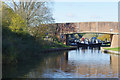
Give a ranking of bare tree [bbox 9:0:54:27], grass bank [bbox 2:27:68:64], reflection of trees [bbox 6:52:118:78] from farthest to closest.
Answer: bare tree [bbox 9:0:54:27] → grass bank [bbox 2:27:68:64] → reflection of trees [bbox 6:52:118:78]

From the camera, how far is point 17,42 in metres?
25.3

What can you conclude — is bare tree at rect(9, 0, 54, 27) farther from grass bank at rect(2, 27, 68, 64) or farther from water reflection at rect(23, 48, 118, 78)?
water reflection at rect(23, 48, 118, 78)

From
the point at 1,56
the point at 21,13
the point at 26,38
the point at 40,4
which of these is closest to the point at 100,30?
→ the point at 40,4

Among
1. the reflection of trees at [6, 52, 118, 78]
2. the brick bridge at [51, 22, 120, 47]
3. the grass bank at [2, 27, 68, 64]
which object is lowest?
the reflection of trees at [6, 52, 118, 78]

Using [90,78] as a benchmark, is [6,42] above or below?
above

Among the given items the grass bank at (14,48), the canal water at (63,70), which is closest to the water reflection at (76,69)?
the canal water at (63,70)

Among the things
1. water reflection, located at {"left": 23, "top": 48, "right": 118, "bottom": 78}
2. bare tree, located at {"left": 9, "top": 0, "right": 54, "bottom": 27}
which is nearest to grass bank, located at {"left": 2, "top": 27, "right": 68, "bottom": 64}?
water reflection, located at {"left": 23, "top": 48, "right": 118, "bottom": 78}

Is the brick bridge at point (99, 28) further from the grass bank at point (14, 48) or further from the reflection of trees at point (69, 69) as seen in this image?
the reflection of trees at point (69, 69)

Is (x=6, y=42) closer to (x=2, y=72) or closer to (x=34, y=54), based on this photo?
(x=2, y=72)

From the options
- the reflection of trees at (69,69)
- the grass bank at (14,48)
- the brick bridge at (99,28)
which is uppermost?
the brick bridge at (99,28)

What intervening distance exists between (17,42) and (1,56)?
4.05 m

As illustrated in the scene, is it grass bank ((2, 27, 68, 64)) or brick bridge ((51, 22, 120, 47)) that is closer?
grass bank ((2, 27, 68, 64))

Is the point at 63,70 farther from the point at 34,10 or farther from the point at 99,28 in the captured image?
the point at 99,28

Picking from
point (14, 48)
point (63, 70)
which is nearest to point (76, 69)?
point (63, 70)
